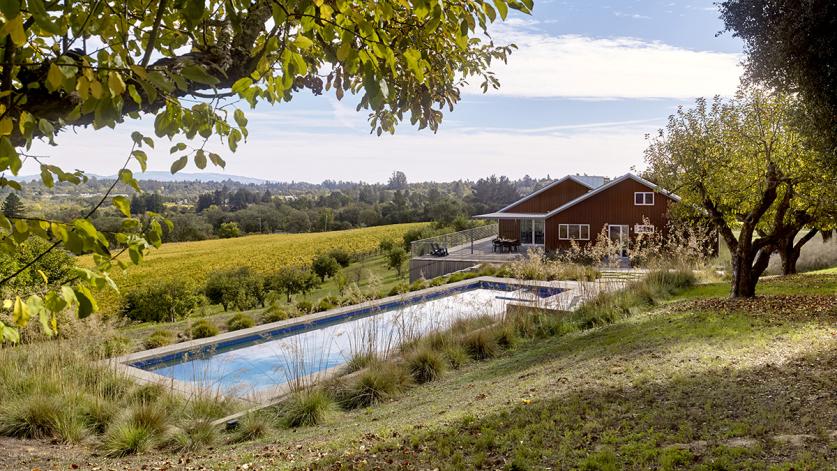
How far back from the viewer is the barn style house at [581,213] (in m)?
28.5

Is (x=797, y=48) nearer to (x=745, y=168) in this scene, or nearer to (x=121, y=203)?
(x=745, y=168)

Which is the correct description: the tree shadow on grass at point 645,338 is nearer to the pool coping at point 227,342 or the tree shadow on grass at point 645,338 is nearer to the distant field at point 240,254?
the pool coping at point 227,342

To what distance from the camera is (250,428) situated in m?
5.45

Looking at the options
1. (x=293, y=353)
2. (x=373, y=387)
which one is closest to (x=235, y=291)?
(x=293, y=353)

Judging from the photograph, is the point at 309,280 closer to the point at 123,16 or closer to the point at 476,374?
the point at 476,374

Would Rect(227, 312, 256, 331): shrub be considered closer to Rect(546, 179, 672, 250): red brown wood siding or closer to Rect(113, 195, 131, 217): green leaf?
Rect(113, 195, 131, 217): green leaf

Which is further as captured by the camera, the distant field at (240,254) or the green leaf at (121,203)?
the distant field at (240,254)

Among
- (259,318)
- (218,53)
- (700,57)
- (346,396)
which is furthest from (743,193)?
(218,53)

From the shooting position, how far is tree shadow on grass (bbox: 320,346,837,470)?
3.43 metres

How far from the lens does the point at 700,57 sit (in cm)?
1373

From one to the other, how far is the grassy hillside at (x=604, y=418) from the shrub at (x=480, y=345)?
95 centimetres

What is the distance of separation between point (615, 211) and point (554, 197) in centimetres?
590

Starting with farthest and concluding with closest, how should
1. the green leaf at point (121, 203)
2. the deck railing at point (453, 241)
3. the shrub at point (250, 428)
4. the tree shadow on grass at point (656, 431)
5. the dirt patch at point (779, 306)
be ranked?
the deck railing at point (453, 241), the dirt patch at point (779, 306), the shrub at point (250, 428), the tree shadow on grass at point (656, 431), the green leaf at point (121, 203)

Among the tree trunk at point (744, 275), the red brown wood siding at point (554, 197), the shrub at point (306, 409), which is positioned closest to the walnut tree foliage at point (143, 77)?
the shrub at point (306, 409)
